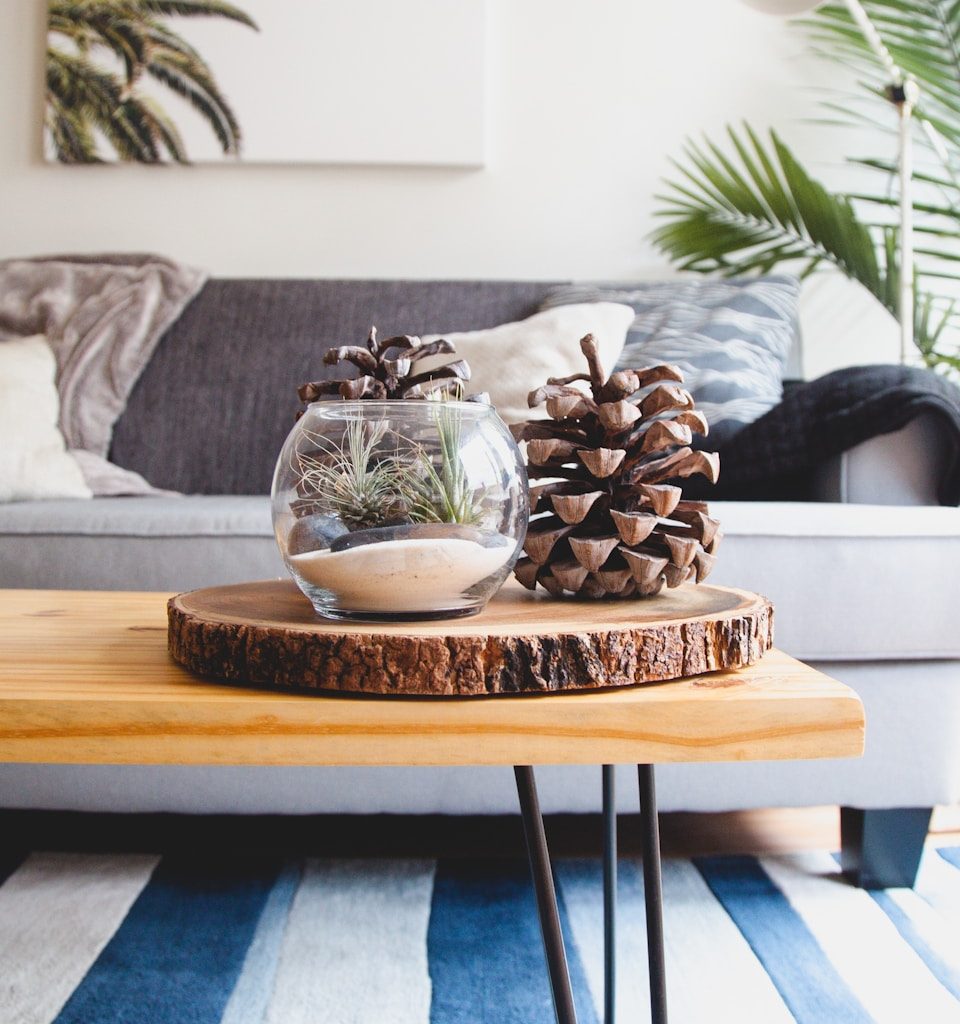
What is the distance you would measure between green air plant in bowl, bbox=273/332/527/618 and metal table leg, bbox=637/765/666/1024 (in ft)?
0.64

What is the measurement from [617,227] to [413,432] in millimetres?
1890

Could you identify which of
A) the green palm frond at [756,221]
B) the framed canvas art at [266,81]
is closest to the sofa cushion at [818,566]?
the green palm frond at [756,221]

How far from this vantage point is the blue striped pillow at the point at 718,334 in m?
1.62

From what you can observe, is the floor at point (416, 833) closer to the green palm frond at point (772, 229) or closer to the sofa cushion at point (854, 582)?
the sofa cushion at point (854, 582)

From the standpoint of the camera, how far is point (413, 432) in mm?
561

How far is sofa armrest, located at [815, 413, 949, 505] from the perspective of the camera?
53.3 inches

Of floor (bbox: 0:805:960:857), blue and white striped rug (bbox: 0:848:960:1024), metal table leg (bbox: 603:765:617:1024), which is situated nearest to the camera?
metal table leg (bbox: 603:765:617:1024)

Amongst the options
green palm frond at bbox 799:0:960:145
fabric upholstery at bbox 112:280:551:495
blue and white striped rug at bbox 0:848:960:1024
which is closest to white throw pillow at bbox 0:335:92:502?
fabric upholstery at bbox 112:280:551:495

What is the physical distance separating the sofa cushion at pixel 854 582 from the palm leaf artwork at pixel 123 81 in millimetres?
1673

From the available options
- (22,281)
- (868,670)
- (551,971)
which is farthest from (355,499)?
(22,281)

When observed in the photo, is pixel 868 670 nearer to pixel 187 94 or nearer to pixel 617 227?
pixel 617 227

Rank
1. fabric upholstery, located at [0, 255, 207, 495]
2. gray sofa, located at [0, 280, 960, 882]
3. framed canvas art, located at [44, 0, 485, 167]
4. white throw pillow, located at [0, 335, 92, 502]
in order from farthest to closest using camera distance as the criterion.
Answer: framed canvas art, located at [44, 0, 485, 167] < fabric upholstery, located at [0, 255, 207, 495] < white throw pillow, located at [0, 335, 92, 502] < gray sofa, located at [0, 280, 960, 882]

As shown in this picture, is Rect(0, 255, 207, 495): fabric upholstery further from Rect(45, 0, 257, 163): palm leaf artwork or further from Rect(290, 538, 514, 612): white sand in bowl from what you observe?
Rect(290, 538, 514, 612): white sand in bowl

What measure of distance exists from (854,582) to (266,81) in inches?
70.0
